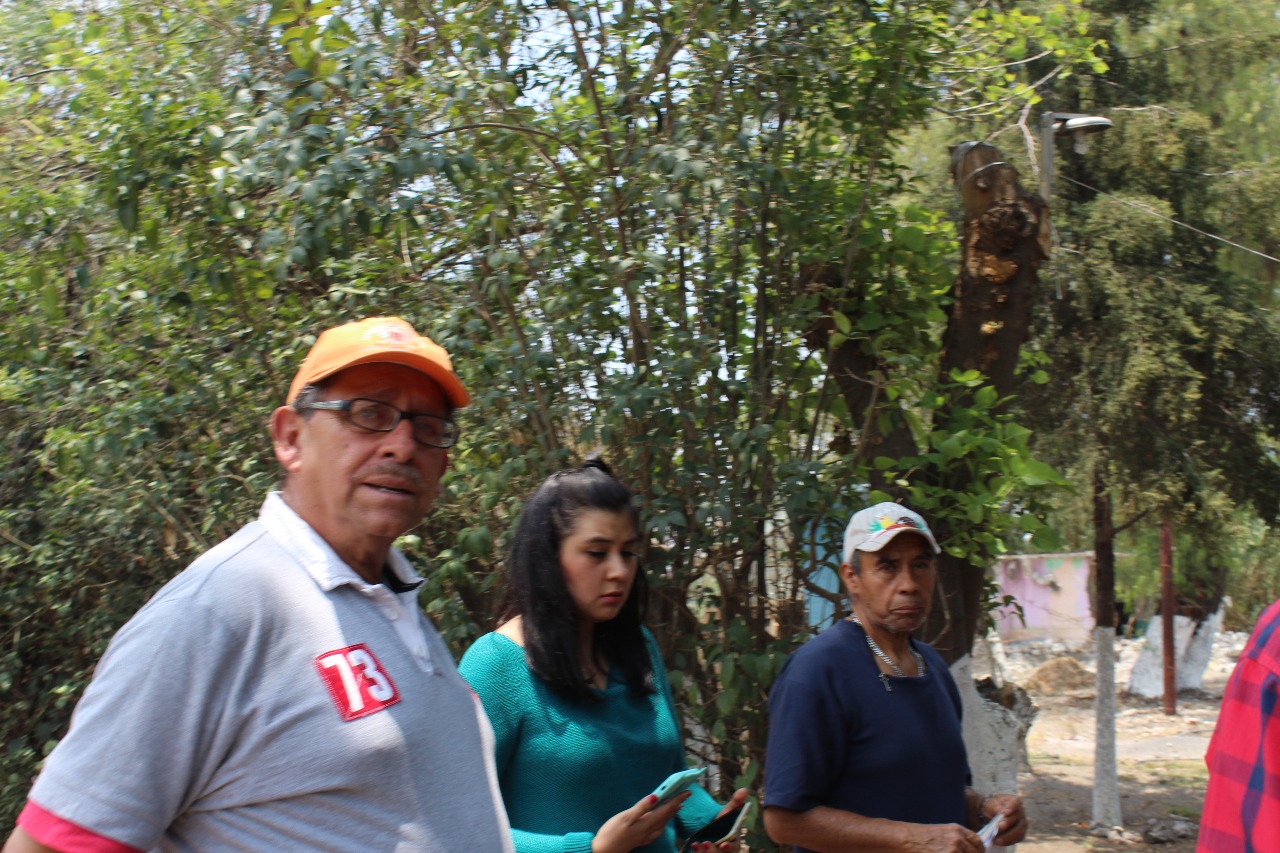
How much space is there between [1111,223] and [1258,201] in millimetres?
1071

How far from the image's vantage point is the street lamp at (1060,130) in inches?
254

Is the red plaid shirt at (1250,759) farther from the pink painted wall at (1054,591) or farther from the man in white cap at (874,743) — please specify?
the pink painted wall at (1054,591)

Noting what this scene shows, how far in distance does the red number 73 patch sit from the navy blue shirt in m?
1.45

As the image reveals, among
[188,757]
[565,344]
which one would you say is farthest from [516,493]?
[188,757]

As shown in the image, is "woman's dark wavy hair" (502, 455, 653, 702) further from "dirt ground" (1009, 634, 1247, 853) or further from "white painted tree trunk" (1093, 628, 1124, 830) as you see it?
"white painted tree trunk" (1093, 628, 1124, 830)

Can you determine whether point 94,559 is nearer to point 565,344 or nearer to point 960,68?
point 565,344

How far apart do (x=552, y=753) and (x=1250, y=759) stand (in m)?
1.30

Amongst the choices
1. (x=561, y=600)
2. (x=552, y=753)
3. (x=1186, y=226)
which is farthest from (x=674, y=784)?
(x=1186, y=226)

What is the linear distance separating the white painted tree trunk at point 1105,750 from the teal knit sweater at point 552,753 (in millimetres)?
10024

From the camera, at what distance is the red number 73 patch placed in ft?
4.85

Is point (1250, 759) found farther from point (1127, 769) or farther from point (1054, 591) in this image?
point (1054, 591)

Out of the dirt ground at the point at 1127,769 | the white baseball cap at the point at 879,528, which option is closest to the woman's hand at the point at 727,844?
the white baseball cap at the point at 879,528

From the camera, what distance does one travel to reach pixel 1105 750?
11.2 m

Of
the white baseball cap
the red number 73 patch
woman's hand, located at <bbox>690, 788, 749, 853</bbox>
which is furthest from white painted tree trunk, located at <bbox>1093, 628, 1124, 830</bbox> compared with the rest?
the red number 73 patch
